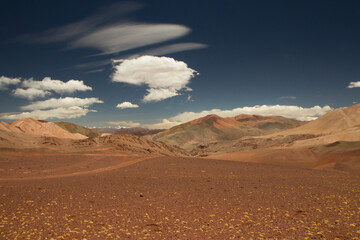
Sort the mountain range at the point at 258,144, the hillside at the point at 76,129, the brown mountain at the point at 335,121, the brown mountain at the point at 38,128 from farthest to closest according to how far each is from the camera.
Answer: the hillside at the point at 76,129 → the brown mountain at the point at 335,121 → the brown mountain at the point at 38,128 → the mountain range at the point at 258,144

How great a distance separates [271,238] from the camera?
787 cm

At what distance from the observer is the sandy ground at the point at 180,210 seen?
8.38 meters

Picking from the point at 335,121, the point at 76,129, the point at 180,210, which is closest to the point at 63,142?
the point at 180,210

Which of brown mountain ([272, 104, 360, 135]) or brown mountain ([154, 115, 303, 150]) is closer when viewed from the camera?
brown mountain ([272, 104, 360, 135])

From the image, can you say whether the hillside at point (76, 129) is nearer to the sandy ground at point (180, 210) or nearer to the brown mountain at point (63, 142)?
the brown mountain at point (63, 142)

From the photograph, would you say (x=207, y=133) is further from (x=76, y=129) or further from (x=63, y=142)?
(x=63, y=142)

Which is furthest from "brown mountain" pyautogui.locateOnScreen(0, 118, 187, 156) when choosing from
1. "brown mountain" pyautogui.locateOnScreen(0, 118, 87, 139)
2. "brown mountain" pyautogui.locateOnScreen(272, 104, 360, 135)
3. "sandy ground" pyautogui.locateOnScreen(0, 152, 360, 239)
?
"brown mountain" pyautogui.locateOnScreen(272, 104, 360, 135)

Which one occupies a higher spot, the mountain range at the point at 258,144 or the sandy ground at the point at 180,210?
the mountain range at the point at 258,144

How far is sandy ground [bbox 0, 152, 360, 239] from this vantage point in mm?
8383

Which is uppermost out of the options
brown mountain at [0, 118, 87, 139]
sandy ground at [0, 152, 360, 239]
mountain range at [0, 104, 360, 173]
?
brown mountain at [0, 118, 87, 139]

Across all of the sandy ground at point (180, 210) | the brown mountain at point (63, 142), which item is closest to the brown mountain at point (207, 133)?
the brown mountain at point (63, 142)

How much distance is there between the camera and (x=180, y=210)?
35.9 ft

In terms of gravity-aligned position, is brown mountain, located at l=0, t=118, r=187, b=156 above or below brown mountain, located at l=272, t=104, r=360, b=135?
below

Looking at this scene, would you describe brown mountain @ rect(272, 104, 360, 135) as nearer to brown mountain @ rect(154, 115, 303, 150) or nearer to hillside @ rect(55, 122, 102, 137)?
brown mountain @ rect(154, 115, 303, 150)
